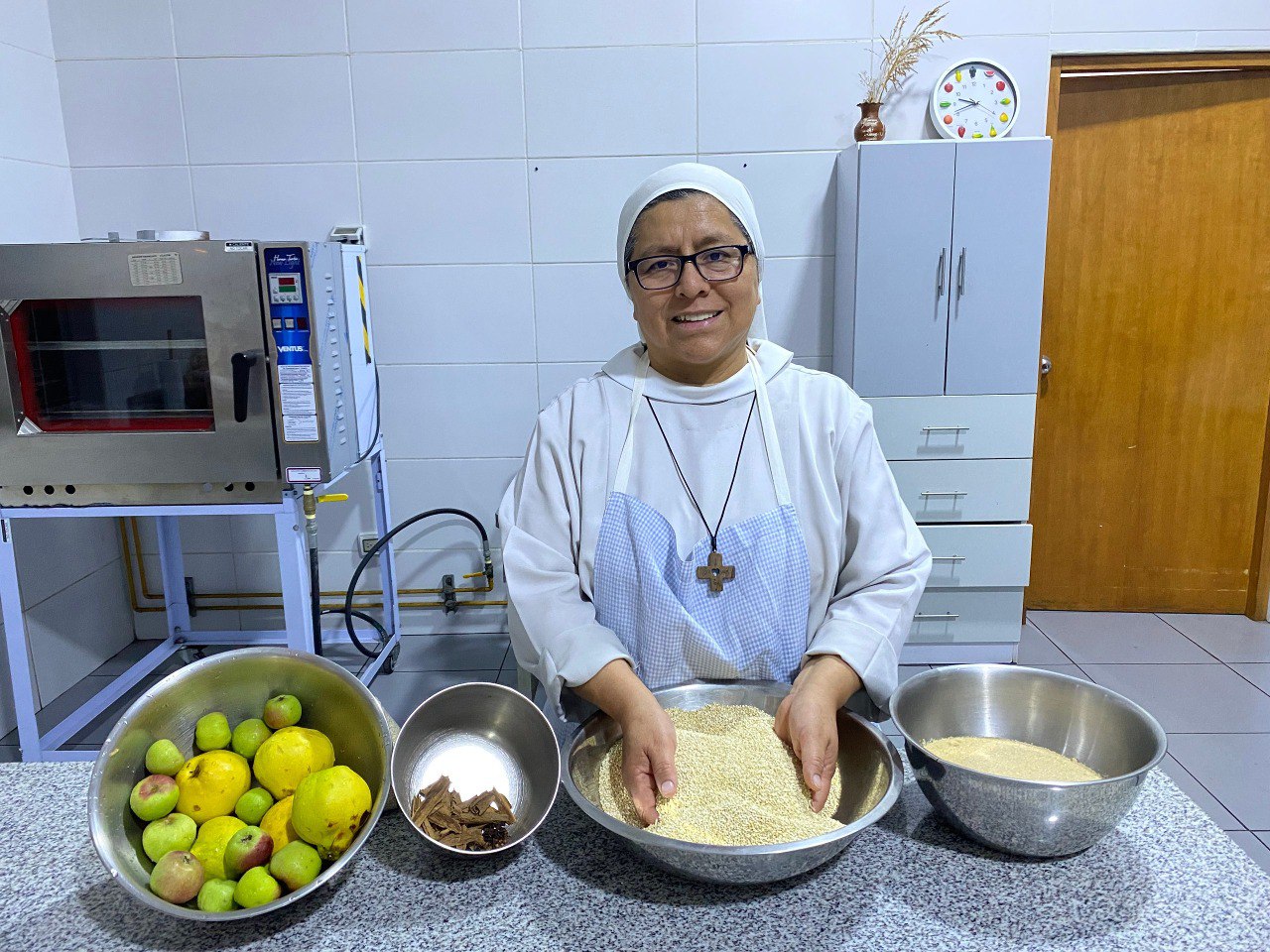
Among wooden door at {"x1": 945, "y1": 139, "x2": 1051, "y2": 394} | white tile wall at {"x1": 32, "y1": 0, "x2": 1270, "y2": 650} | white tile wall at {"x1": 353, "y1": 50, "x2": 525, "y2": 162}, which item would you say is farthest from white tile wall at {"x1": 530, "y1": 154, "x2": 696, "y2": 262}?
wooden door at {"x1": 945, "y1": 139, "x2": 1051, "y2": 394}

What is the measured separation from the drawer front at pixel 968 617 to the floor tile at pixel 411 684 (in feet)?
4.81

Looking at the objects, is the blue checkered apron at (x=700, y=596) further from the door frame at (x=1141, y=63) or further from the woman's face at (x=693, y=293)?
the door frame at (x=1141, y=63)

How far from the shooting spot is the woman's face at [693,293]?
119cm

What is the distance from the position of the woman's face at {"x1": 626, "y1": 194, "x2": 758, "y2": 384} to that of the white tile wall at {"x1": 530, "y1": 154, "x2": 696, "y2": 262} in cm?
170

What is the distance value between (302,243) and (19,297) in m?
0.67

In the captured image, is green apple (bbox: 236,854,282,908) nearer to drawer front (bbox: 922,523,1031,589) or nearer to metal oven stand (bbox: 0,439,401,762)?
metal oven stand (bbox: 0,439,401,762)

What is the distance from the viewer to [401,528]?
9.53 ft

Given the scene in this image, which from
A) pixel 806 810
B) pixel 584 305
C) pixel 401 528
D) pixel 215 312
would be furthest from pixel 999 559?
pixel 215 312

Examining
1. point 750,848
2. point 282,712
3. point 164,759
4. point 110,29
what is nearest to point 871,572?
point 750,848

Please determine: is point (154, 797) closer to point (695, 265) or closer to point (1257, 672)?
point (695, 265)

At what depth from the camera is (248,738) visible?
86 centimetres

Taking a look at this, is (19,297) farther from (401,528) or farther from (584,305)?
(584,305)

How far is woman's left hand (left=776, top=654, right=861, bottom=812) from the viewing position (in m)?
0.90

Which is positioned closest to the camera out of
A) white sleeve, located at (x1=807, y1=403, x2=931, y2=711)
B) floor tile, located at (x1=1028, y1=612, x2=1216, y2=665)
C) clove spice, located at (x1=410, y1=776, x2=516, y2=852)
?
clove spice, located at (x1=410, y1=776, x2=516, y2=852)
